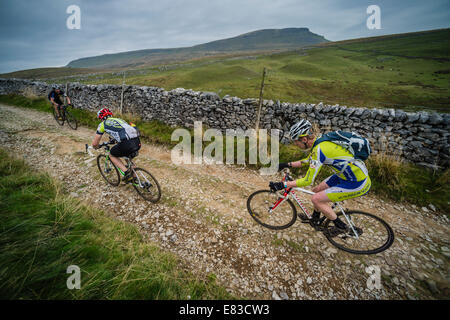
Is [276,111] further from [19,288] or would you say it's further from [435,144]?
[19,288]

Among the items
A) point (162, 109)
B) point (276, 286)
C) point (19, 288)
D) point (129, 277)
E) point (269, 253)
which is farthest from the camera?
Result: point (162, 109)

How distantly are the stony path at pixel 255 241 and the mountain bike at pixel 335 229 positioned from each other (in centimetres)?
20

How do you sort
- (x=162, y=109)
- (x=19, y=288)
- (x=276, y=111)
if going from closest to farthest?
1. (x=19, y=288)
2. (x=276, y=111)
3. (x=162, y=109)

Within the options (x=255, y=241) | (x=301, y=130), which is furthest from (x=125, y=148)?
(x=301, y=130)

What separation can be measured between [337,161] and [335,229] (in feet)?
5.61

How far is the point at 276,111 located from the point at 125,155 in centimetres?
729

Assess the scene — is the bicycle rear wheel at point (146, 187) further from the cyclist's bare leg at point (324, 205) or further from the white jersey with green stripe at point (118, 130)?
the cyclist's bare leg at point (324, 205)

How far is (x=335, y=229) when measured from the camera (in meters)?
4.02

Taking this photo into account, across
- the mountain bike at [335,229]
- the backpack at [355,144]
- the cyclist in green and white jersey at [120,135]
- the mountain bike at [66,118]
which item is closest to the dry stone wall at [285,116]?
the mountain bike at [66,118]

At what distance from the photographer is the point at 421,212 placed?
5.10 meters

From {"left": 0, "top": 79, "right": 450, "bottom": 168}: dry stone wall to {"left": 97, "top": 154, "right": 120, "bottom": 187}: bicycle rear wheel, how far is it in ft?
16.9

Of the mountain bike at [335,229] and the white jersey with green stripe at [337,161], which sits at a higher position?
the white jersey with green stripe at [337,161]

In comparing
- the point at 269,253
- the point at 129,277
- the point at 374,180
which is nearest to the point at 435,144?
the point at 374,180

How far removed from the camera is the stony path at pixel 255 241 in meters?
3.35
